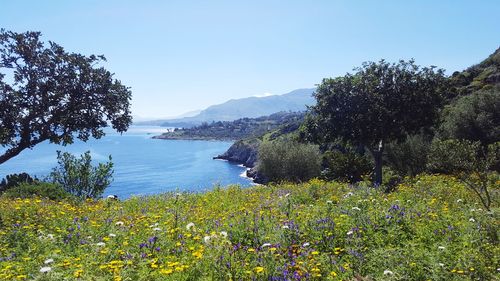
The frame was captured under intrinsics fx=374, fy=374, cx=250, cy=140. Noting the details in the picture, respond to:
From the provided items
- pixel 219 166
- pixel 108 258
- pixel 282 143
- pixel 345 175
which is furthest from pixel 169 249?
pixel 219 166

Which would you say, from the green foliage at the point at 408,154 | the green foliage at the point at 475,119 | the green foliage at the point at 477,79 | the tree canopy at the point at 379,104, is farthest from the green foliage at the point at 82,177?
→ the green foliage at the point at 477,79

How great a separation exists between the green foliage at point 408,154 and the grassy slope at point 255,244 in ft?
96.6

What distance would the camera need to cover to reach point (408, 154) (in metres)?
40.1

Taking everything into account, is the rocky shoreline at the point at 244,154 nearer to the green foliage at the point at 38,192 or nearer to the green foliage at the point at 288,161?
the green foliage at the point at 288,161

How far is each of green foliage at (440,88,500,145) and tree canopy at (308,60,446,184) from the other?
53.8ft

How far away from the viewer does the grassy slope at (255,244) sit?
20.1ft

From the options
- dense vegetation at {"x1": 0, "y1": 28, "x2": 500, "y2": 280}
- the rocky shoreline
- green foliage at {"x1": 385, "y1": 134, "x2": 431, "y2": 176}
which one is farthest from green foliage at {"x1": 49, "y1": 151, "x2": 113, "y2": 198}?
the rocky shoreline

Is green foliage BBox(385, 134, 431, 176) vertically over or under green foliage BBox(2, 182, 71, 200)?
under

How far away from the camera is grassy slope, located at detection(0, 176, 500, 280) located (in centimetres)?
614

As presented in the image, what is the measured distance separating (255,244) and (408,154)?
119 ft

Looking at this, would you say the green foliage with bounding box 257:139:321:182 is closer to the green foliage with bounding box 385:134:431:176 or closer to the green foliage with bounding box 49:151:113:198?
the green foliage with bounding box 385:134:431:176

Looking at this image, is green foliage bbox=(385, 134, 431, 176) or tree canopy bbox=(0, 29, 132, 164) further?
green foliage bbox=(385, 134, 431, 176)

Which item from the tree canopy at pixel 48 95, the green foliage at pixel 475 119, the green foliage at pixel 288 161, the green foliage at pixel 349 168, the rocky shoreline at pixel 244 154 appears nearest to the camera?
the tree canopy at pixel 48 95

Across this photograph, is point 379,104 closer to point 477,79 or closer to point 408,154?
point 408,154
